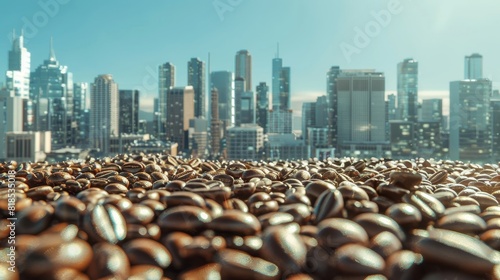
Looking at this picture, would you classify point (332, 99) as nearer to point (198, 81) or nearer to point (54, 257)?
point (198, 81)

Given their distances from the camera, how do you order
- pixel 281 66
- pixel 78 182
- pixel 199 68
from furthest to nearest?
pixel 281 66
pixel 199 68
pixel 78 182

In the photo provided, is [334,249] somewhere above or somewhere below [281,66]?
below

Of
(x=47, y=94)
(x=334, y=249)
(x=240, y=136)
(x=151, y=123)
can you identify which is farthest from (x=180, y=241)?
(x=47, y=94)

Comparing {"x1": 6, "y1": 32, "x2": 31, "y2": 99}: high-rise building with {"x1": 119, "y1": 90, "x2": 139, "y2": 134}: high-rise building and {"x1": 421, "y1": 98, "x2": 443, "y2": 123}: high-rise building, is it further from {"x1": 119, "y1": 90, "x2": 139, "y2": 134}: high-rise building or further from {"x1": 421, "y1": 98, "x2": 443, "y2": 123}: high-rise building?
{"x1": 421, "y1": 98, "x2": 443, "y2": 123}: high-rise building

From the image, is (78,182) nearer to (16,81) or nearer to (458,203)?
(458,203)

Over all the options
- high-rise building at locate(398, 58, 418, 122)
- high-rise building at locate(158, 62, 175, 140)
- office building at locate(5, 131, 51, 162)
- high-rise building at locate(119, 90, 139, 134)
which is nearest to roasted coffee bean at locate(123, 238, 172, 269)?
office building at locate(5, 131, 51, 162)

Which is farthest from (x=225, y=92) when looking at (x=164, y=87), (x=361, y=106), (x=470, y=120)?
(x=470, y=120)

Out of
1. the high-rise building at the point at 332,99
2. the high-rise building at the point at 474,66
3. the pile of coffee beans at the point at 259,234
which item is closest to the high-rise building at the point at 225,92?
the high-rise building at the point at 332,99
